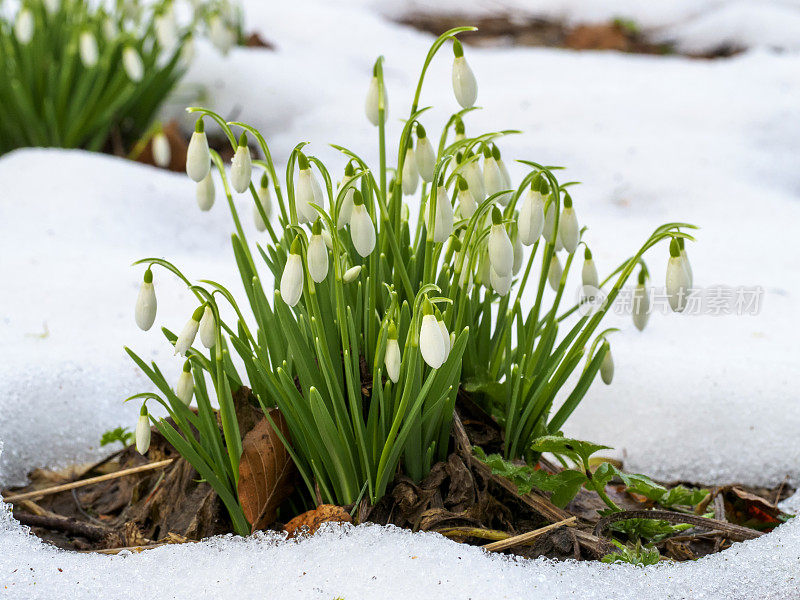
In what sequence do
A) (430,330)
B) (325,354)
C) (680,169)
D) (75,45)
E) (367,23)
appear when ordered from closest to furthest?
(430,330) → (325,354) → (75,45) → (680,169) → (367,23)

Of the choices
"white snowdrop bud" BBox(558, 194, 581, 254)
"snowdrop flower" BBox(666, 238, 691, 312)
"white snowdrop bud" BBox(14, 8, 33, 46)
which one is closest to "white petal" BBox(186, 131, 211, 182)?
"white snowdrop bud" BBox(558, 194, 581, 254)

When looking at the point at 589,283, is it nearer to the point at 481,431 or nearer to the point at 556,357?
the point at 556,357

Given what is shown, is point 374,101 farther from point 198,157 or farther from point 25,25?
point 25,25

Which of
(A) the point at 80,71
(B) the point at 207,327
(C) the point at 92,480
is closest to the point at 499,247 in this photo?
(B) the point at 207,327

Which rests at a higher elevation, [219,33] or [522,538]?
[219,33]

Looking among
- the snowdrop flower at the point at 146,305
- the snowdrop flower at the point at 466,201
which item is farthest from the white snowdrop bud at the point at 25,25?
the snowdrop flower at the point at 466,201

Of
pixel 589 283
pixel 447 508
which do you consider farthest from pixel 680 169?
pixel 447 508

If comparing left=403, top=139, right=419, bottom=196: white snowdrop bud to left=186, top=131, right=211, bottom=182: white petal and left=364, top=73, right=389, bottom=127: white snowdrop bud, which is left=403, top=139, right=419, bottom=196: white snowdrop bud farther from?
left=186, top=131, right=211, bottom=182: white petal
